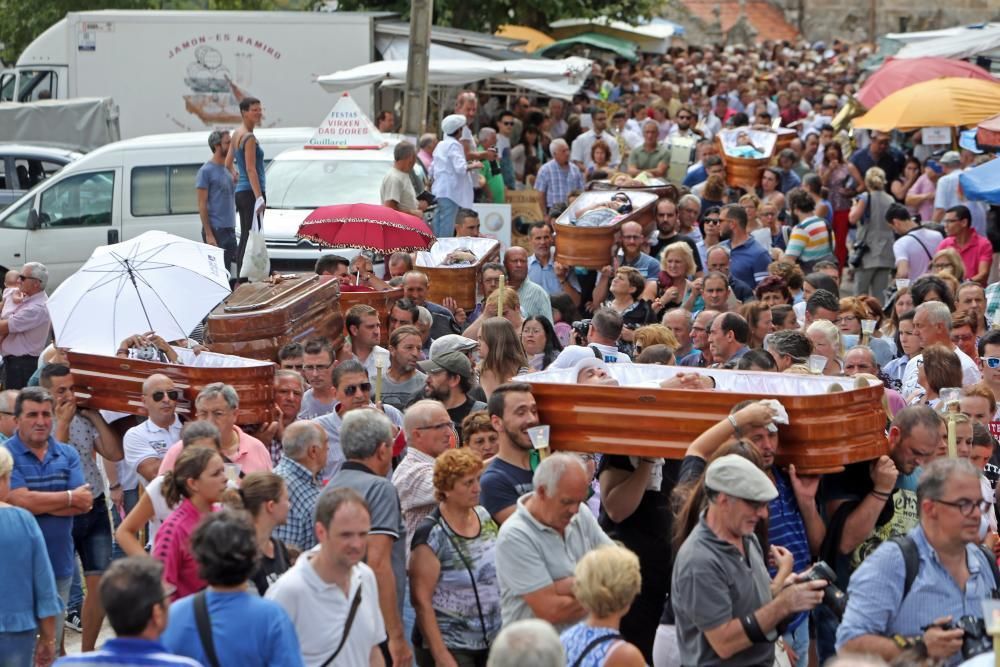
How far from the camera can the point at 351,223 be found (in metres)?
13.6

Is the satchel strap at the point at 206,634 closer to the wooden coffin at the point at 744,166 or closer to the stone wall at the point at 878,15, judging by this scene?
the wooden coffin at the point at 744,166

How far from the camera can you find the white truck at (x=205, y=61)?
84.9 ft

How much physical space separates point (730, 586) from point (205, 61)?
68.2 feet

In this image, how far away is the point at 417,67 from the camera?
2119cm

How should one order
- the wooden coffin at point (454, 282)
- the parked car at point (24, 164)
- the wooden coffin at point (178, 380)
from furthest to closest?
the parked car at point (24, 164), the wooden coffin at point (454, 282), the wooden coffin at point (178, 380)

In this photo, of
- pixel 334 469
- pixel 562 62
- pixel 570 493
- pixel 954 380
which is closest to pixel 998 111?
pixel 562 62

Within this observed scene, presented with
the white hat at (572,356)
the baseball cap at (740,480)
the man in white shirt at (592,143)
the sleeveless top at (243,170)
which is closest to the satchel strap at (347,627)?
the baseball cap at (740,480)

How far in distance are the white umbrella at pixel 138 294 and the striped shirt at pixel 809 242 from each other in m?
6.98

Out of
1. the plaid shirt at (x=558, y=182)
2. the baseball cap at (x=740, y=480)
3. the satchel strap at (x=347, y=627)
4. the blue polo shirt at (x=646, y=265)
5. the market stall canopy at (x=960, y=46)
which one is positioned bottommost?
the plaid shirt at (x=558, y=182)

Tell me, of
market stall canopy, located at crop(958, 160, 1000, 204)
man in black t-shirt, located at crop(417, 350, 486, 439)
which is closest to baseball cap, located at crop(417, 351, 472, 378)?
man in black t-shirt, located at crop(417, 350, 486, 439)

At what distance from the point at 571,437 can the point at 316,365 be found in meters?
2.77

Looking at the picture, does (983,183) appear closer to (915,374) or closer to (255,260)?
(915,374)

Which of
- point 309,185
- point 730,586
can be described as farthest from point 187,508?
point 309,185

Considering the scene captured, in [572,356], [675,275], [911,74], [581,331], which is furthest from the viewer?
[911,74]
